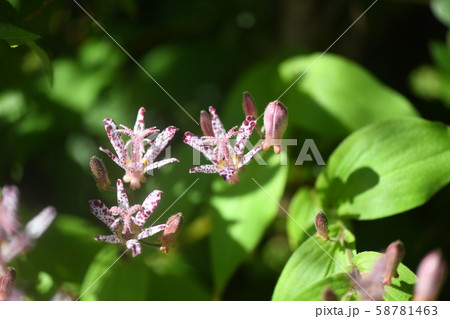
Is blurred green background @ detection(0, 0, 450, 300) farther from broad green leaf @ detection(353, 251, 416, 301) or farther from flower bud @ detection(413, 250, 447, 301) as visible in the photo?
flower bud @ detection(413, 250, 447, 301)

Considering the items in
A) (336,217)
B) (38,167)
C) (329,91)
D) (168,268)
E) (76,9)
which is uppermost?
(76,9)

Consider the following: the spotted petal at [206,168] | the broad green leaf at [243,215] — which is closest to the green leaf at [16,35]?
the spotted petal at [206,168]

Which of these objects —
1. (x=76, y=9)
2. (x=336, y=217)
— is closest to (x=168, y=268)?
(x=336, y=217)

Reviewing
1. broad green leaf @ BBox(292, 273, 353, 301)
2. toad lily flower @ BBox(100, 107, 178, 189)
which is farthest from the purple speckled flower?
broad green leaf @ BBox(292, 273, 353, 301)

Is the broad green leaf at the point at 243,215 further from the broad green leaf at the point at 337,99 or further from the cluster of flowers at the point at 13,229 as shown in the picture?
the cluster of flowers at the point at 13,229

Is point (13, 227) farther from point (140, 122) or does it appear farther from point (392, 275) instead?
point (392, 275)

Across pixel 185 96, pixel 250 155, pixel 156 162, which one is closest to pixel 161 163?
pixel 156 162
